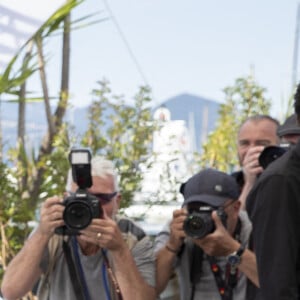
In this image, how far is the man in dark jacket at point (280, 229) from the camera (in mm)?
2094

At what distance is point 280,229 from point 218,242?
71 centimetres

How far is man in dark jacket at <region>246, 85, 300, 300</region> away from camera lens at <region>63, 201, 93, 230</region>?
2.36 feet

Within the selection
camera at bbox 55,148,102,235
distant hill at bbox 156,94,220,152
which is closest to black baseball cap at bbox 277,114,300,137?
camera at bbox 55,148,102,235

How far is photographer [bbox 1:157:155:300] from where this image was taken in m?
2.76

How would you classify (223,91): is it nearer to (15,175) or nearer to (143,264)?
(15,175)

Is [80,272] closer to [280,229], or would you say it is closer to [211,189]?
[211,189]

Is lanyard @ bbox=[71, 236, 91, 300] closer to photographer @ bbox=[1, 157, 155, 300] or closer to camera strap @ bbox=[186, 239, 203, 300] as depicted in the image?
photographer @ bbox=[1, 157, 155, 300]

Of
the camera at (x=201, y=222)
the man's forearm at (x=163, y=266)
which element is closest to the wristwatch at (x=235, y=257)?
the camera at (x=201, y=222)

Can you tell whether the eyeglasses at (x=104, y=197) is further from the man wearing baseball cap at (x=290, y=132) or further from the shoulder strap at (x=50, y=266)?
the man wearing baseball cap at (x=290, y=132)

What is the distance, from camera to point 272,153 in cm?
281

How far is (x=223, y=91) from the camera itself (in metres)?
5.43

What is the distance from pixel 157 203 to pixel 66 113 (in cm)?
83

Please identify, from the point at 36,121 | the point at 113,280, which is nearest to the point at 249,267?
the point at 113,280

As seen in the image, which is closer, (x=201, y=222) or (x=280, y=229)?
(x=280, y=229)
